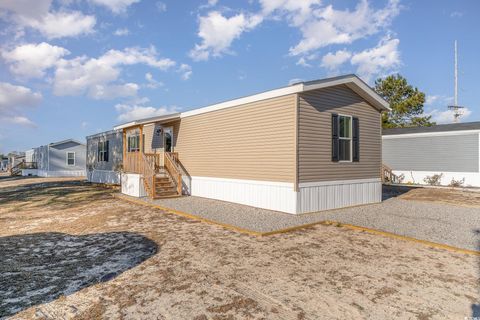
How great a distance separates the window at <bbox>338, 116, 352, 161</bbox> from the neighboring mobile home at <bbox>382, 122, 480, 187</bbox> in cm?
1161

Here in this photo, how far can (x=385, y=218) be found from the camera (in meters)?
8.34

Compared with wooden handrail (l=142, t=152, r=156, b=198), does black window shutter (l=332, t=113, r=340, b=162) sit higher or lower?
higher

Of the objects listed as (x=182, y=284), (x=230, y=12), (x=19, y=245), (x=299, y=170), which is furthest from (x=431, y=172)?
(x=19, y=245)

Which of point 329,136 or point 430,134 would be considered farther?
point 430,134

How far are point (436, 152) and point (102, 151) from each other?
23.6 m

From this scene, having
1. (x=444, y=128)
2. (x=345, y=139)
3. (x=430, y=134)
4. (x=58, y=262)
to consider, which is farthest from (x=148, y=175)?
(x=444, y=128)

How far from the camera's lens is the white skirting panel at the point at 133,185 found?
12688 mm

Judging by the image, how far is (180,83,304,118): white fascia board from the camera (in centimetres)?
852

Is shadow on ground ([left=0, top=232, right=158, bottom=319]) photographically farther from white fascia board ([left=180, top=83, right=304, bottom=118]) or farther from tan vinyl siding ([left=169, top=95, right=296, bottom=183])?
white fascia board ([left=180, top=83, right=304, bottom=118])

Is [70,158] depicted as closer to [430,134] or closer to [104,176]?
[104,176]

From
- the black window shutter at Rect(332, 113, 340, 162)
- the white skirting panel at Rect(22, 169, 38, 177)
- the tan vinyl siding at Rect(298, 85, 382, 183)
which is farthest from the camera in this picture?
the white skirting panel at Rect(22, 169, 38, 177)

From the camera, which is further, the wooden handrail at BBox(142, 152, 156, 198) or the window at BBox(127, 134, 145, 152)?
the window at BBox(127, 134, 145, 152)

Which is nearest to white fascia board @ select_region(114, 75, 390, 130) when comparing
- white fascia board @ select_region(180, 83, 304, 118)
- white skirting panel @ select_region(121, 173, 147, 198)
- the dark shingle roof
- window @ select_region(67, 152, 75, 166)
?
white fascia board @ select_region(180, 83, 304, 118)

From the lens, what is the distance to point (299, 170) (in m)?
8.56
